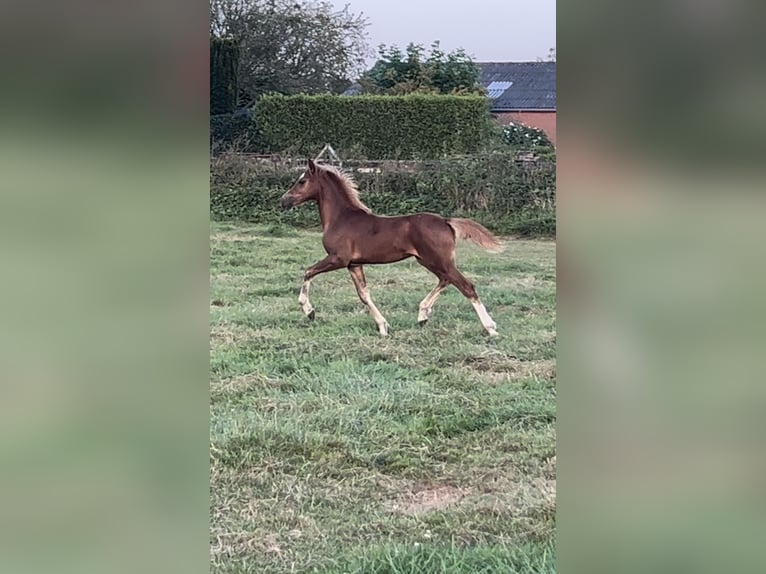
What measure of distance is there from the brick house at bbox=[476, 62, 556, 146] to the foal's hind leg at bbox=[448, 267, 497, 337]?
0.73 meters

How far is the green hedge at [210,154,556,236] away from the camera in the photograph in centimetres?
381

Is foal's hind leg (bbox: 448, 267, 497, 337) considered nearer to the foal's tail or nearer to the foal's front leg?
the foal's tail

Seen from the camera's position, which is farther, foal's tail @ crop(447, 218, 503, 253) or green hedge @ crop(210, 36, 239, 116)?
green hedge @ crop(210, 36, 239, 116)

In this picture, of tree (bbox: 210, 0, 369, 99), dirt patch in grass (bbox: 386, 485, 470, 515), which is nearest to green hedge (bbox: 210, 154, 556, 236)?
tree (bbox: 210, 0, 369, 99)

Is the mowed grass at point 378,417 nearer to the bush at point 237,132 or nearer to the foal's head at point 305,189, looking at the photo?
the foal's head at point 305,189

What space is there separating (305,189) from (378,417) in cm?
111

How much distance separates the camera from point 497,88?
3527mm
